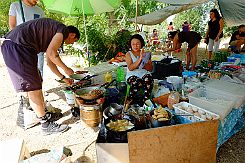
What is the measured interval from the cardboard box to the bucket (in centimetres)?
90

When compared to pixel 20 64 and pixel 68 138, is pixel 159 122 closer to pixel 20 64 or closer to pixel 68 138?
pixel 68 138

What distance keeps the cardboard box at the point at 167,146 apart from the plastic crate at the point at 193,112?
17 cm

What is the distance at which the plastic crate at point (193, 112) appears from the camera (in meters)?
1.98

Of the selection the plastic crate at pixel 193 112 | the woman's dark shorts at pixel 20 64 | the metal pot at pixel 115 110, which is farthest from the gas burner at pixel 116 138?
the woman's dark shorts at pixel 20 64

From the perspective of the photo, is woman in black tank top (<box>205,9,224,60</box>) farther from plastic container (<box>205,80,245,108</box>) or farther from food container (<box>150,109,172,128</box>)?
food container (<box>150,109,172,128</box>)

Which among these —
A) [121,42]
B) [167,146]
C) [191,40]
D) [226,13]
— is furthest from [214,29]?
[167,146]

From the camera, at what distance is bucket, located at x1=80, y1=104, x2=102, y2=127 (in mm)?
2676

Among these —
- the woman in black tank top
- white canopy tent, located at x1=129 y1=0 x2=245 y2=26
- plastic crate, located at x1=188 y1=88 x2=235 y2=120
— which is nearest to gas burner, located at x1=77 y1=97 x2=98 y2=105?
plastic crate, located at x1=188 y1=88 x2=235 y2=120

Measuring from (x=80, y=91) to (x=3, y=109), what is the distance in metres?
1.56

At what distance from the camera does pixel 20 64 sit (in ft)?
7.89

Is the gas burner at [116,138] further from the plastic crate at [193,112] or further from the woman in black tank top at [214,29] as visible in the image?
the woman in black tank top at [214,29]

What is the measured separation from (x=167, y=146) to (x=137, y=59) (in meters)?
1.46

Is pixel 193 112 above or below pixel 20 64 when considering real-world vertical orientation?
below

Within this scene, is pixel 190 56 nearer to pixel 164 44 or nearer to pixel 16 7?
pixel 16 7
